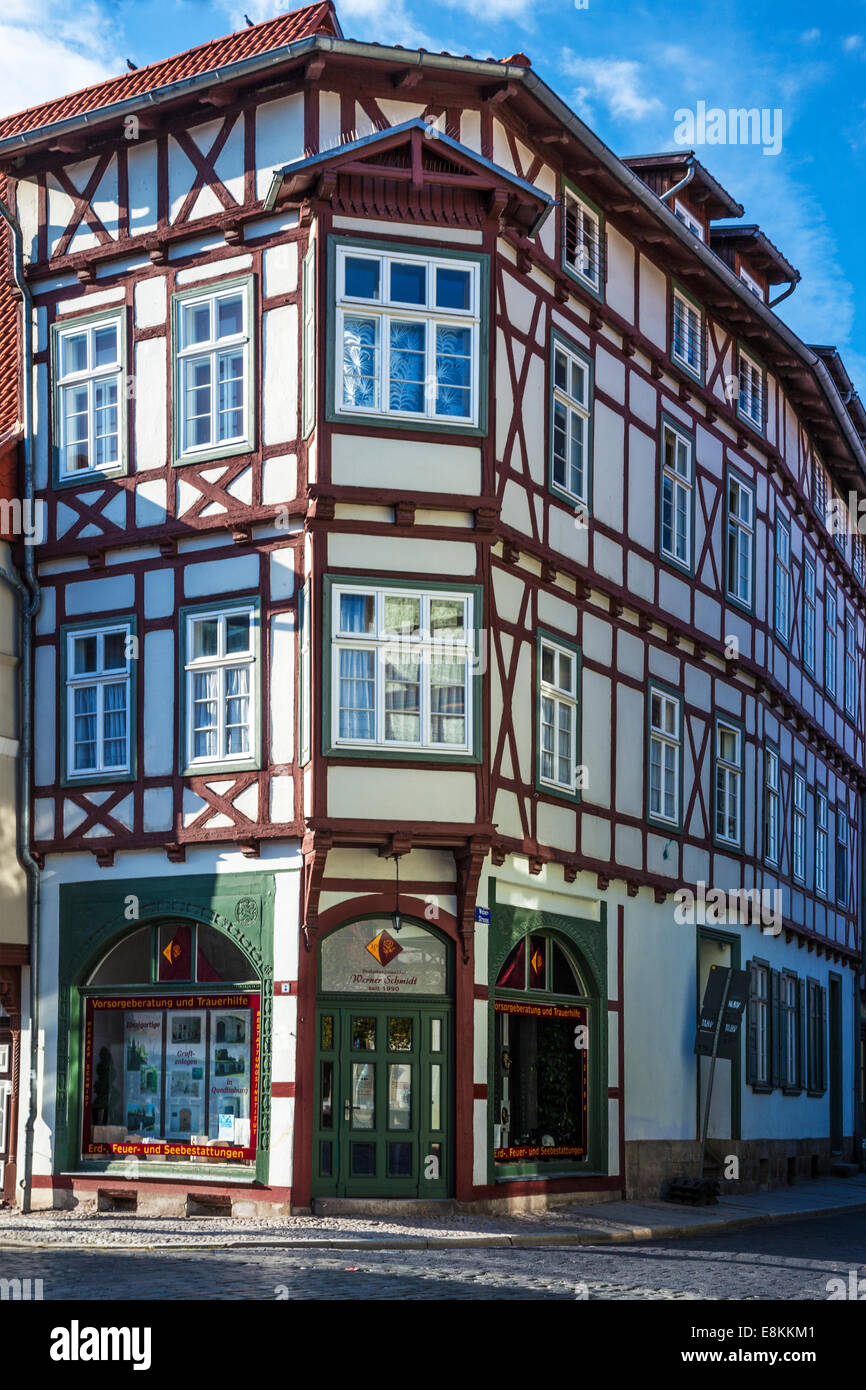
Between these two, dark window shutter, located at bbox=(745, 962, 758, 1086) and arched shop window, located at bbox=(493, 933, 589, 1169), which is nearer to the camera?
arched shop window, located at bbox=(493, 933, 589, 1169)

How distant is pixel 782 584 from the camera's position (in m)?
33.8

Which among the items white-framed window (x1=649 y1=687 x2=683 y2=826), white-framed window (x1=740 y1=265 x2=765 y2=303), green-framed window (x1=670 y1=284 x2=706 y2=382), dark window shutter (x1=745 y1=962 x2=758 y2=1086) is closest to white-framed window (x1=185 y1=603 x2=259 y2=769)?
white-framed window (x1=649 y1=687 x2=683 y2=826)

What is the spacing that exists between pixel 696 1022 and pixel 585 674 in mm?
5891

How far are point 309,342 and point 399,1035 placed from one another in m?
7.56

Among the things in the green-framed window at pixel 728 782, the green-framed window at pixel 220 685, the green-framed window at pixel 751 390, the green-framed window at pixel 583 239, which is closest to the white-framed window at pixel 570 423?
the green-framed window at pixel 583 239

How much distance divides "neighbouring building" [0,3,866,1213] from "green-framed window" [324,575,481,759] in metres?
0.04

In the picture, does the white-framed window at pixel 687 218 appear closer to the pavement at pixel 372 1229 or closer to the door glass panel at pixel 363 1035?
the door glass panel at pixel 363 1035

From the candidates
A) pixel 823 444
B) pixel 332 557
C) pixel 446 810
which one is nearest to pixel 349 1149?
pixel 446 810

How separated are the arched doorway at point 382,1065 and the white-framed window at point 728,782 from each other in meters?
9.22

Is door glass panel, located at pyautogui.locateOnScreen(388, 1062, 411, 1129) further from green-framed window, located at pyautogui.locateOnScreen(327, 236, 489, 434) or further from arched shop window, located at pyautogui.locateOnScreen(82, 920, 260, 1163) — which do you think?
green-framed window, located at pyautogui.locateOnScreen(327, 236, 489, 434)

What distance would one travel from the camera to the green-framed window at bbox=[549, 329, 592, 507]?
24.4 metres

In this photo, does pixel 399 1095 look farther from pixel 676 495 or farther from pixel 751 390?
pixel 751 390

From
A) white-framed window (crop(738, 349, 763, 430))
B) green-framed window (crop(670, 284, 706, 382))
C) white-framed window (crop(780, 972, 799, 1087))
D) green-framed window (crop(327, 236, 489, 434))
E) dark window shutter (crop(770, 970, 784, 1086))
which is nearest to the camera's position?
green-framed window (crop(327, 236, 489, 434))

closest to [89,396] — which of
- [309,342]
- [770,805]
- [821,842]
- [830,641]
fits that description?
[309,342]
